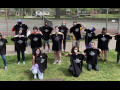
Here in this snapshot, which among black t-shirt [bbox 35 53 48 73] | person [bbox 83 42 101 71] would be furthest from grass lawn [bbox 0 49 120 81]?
black t-shirt [bbox 35 53 48 73]

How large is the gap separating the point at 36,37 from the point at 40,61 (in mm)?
1978

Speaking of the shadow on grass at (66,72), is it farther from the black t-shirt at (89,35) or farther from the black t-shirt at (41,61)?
the black t-shirt at (89,35)

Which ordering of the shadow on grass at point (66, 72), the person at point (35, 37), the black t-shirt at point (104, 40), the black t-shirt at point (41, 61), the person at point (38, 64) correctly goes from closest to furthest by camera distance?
the person at point (38, 64) → the black t-shirt at point (41, 61) → the shadow on grass at point (66, 72) → the black t-shirt at point (104, 40) → the person at point (35, 37)

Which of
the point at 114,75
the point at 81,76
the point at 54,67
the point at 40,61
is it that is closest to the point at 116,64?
the point at 114,75

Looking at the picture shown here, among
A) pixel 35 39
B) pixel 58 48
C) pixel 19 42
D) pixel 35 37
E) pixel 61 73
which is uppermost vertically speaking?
pixel 35 37

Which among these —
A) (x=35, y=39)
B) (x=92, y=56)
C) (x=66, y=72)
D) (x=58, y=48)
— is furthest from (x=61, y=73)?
(x=35, y=39)

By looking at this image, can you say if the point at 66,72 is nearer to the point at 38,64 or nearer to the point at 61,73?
the point at 61,73

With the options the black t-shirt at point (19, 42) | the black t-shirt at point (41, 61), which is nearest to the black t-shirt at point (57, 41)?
the black t-shirt at point (41, 61)

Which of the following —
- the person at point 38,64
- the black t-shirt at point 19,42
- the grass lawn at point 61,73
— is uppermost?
the black t-shirt at point 19,42

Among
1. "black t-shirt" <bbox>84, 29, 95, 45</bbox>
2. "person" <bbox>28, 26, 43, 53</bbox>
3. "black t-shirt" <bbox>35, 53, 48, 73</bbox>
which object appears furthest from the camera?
"black t-shirt" <bbox>84, 29, 95, 45</bbox>

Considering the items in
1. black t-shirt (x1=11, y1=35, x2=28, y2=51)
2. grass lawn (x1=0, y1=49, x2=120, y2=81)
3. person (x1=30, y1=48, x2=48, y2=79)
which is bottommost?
grass lawn (x1=0, y1=49, x2=120, y2=81)

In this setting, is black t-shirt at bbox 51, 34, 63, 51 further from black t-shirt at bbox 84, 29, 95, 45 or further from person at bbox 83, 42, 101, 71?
black t-shirt at bbox 84, 29, 95, 45

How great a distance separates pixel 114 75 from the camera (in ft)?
19.0

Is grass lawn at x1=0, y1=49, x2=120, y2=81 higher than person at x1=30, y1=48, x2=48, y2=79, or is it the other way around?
person at x1=30, y1=48, x2=48, y2=79
